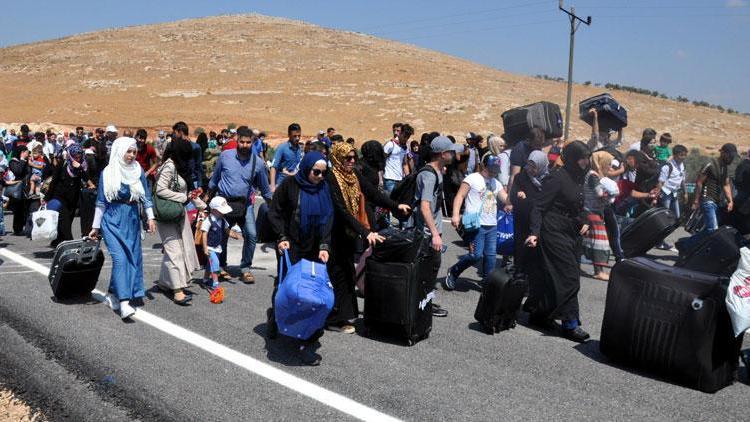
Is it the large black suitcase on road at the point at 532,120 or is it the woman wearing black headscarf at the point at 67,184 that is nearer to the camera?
the woman wearing black headscarf at the point at 67,184

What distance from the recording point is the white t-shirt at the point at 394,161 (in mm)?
13123

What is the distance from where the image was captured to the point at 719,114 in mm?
80688

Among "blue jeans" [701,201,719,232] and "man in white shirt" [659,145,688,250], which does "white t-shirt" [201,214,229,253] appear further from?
"man in white shirt" [659,145,688,250]

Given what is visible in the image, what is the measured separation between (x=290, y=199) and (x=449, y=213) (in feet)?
28.6

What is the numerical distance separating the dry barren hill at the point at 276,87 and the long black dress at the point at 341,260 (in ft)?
146

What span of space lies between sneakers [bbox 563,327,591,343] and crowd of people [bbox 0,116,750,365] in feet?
0.05

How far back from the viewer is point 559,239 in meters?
6.85

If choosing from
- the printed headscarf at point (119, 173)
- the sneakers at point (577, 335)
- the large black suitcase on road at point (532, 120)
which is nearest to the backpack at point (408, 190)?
the sneakers at point (577, 335)

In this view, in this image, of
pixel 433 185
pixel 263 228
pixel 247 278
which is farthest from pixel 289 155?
pixel 433 185

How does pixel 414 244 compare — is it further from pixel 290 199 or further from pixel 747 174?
pixel 747 174

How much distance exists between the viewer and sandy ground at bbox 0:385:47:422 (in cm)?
477

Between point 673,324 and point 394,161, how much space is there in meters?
8.11

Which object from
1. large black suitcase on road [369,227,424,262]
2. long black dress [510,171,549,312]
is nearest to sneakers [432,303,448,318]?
long black dress [510,171,549,312]

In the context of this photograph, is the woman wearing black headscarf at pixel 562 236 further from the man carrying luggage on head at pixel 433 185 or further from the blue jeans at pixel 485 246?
the blue jeans at pixel 485 246
